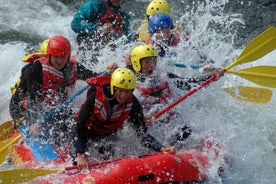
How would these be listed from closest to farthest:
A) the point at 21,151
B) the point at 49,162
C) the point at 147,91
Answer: the point at 49,162 < the point at 21,151 < the point at 147,91

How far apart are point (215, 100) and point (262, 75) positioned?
1301 millimetres

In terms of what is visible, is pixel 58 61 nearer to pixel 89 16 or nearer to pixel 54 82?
pixel 54 82

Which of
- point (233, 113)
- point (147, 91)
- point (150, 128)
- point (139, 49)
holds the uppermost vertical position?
point (139, 49)

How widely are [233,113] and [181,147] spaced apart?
1757mm

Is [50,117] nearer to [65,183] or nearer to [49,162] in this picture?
[49,162]

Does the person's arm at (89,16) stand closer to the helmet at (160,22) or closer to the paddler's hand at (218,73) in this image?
the helmet at (160,22)

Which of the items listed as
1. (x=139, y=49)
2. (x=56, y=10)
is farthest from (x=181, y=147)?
(x=56, y=10)

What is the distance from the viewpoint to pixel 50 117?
5.72 meters

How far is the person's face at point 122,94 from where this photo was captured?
486 cm

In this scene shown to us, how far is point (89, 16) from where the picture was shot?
7188 mm

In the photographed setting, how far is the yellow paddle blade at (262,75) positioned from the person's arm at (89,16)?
2.26 metres

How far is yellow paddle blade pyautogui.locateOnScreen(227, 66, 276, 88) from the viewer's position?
5.80 metres

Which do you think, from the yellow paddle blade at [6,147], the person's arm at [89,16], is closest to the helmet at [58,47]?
the yellow paddle blade at [6,147]

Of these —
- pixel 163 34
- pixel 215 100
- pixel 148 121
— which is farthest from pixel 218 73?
pixel 215 100
